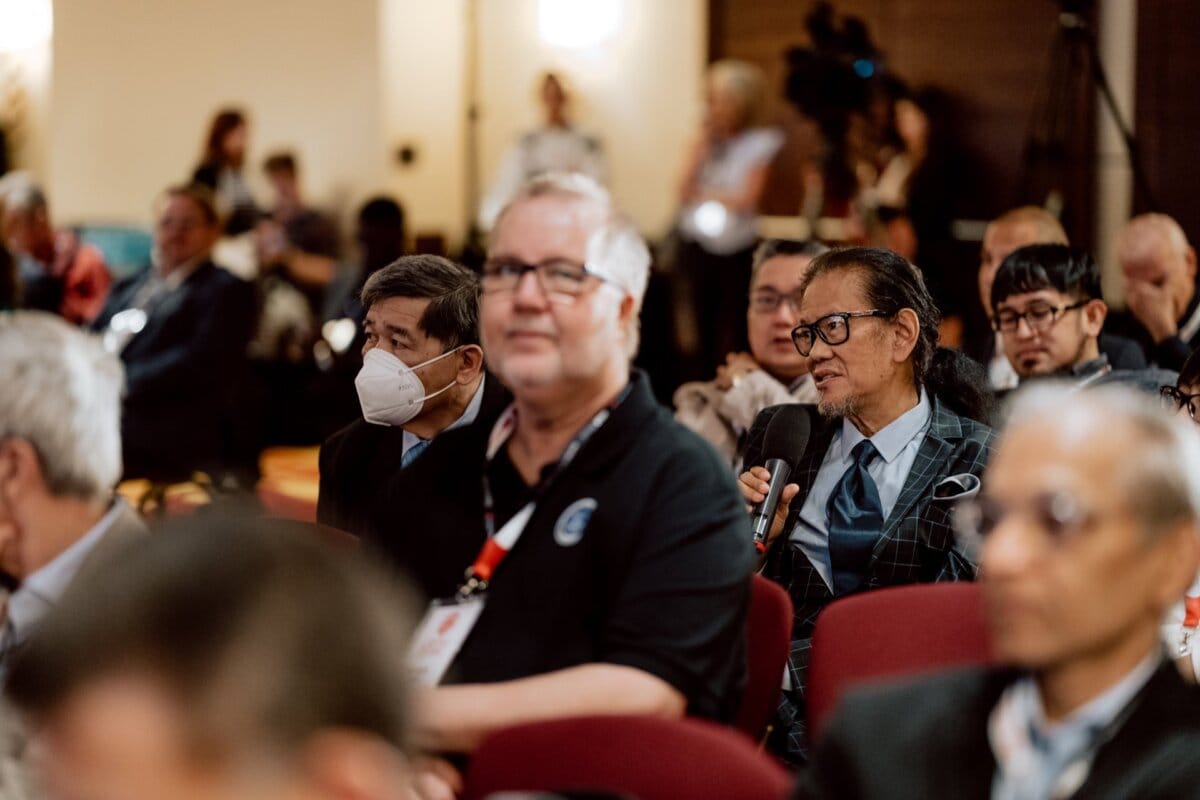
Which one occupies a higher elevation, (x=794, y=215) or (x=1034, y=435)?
(x=1034, y=435)

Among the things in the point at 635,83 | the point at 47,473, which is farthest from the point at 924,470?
the point at 635,83

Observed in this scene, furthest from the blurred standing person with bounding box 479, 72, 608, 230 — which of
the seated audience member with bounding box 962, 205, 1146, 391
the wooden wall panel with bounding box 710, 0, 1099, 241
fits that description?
the seated audience member with bounding box 962, 205, 1146, 391

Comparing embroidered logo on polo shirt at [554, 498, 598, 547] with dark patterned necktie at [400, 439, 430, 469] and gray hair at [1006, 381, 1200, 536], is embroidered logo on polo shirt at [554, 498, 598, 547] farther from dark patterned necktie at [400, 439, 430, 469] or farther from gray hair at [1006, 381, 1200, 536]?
dark patterned necktie at [400, 439, 430, 469]

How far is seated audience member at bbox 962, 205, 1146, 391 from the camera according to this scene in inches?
161

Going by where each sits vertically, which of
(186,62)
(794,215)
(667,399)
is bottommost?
(667,399)

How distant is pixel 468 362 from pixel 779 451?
1.97ft

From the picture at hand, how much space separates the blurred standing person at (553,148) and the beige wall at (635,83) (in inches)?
31.0

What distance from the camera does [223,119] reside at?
361 inches

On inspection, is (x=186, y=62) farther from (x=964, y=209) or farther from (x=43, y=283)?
(x=964, y=209)

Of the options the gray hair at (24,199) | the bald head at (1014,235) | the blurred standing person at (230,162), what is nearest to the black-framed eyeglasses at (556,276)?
the bald head at (1014,235)

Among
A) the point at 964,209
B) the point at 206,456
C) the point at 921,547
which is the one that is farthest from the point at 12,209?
the point at 921,547

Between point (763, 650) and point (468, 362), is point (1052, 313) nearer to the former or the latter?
point (468, 362)

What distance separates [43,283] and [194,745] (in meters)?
6.26

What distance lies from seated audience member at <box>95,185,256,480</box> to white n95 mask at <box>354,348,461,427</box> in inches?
105
